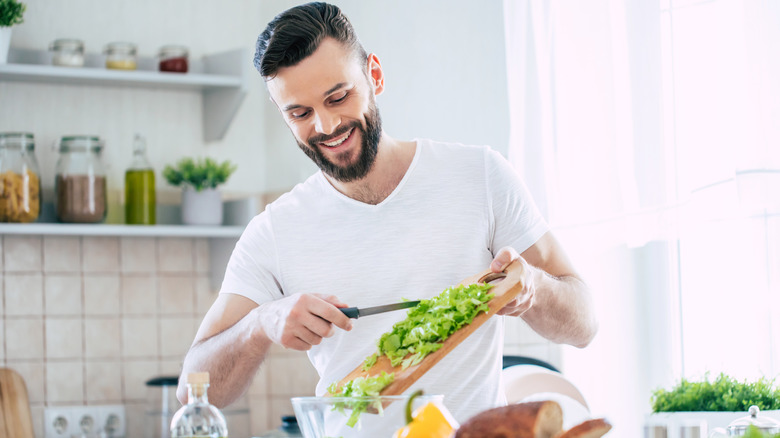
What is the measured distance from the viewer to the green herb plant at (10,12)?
269cm

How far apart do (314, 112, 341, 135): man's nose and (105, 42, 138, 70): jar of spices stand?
156cm

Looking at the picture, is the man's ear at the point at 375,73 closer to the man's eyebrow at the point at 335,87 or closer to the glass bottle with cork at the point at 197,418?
the man's eyebrow at the point at 335,87

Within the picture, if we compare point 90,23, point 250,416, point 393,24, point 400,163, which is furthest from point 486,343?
A: point 90,23

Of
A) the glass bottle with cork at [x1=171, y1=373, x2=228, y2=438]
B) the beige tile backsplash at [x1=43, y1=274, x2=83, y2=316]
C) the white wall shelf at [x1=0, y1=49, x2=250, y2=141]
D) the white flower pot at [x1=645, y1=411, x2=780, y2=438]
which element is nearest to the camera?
the glass bottle with cork at [x1=171, y1=373, x2=228, y2=438]

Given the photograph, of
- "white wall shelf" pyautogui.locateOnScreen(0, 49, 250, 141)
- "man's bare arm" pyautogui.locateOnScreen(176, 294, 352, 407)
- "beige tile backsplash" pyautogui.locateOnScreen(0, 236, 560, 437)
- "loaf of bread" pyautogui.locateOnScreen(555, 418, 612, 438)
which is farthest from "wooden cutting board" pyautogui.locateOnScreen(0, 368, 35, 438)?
"loaf of bread" pyautogui.locateOnScreen(555, 418, 612, 438)

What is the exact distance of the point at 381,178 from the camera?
1733 mm

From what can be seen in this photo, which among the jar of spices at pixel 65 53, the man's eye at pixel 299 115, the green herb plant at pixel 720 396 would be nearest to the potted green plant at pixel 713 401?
the green herb plant at pixel 720 396

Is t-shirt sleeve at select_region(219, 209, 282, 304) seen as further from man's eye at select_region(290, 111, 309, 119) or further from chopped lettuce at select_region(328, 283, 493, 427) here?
chopped lettuce at select_region(328, 283, 493, 427)

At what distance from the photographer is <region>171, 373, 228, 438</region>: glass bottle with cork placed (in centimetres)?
104

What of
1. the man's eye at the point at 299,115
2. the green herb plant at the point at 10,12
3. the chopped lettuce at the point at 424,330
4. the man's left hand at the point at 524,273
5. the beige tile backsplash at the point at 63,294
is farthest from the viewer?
the beige tile backsplash at the point at 63,294

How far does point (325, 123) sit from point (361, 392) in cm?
58

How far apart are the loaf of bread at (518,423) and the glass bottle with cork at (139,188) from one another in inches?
87.8

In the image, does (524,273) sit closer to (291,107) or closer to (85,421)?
(291,107)

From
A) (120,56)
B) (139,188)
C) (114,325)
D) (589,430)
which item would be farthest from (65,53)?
(589,430)
